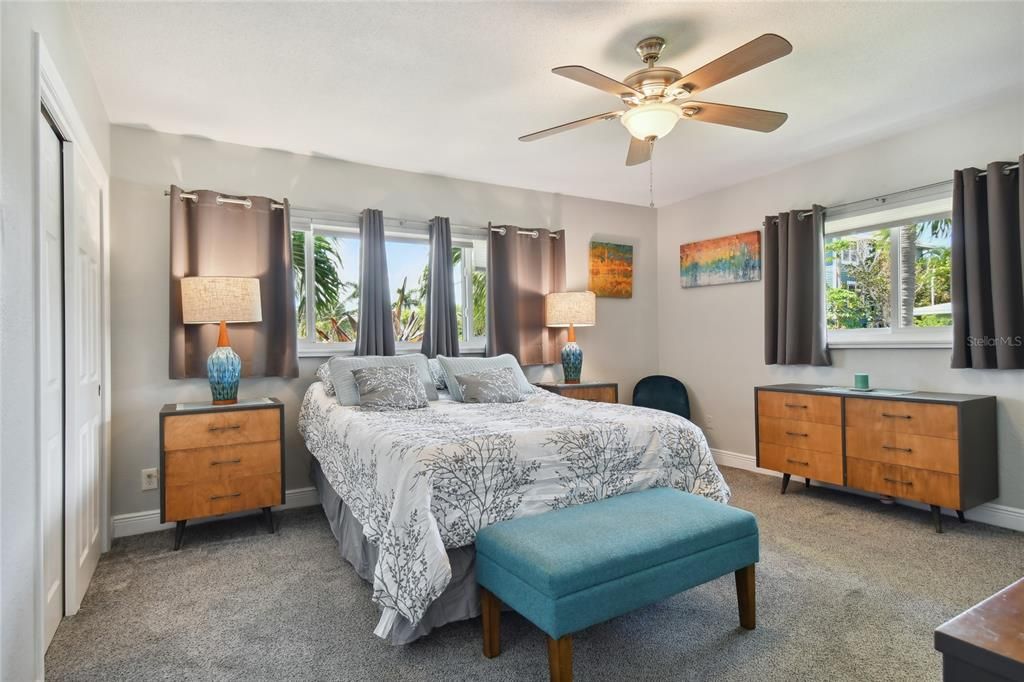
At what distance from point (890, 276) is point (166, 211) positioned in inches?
187

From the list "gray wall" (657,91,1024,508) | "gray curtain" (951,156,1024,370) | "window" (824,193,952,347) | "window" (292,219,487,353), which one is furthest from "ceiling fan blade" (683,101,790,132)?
"window" (292,219,487,353)

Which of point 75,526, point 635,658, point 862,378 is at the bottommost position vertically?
point 635,658

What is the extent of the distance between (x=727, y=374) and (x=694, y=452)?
2.40 m

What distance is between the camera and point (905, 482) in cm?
312

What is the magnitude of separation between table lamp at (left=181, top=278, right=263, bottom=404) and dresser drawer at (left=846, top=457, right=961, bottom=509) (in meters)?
3.75

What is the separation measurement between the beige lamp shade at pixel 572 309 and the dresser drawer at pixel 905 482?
208cm

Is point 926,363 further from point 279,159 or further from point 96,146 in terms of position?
point 96,146

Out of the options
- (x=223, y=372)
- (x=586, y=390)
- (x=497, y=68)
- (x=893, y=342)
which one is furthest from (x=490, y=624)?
(x=893, y=342)

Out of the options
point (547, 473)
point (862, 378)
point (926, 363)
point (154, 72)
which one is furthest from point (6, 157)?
point (926, 363)

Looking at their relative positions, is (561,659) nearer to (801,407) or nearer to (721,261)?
(801,407)

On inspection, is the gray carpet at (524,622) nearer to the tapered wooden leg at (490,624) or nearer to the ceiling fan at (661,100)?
the tapered wooden leg at (490,624)

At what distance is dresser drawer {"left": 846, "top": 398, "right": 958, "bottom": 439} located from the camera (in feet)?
9.68

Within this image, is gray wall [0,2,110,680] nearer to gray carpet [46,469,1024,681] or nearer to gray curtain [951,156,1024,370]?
gray carpet [46,469,1024,681]

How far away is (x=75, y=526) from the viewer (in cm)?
230
